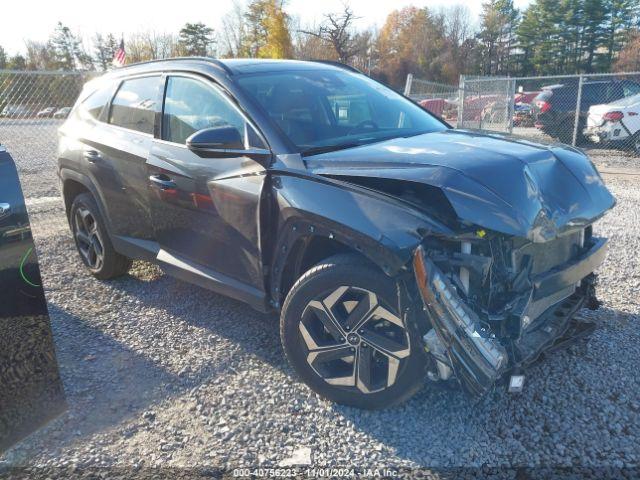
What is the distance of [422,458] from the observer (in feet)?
8.50

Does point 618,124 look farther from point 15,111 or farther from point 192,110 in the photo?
point 15,111

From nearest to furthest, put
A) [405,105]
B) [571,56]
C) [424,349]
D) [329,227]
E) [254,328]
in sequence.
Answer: [424,349] < [329,227] < [254,328] < [405,105] < [571,56]

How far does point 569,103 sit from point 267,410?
1352cm

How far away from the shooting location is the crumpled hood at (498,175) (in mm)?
2506

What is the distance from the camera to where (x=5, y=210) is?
2318 mm

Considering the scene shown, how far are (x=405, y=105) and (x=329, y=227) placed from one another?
1.88 meters

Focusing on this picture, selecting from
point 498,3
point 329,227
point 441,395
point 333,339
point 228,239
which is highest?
point 498,3

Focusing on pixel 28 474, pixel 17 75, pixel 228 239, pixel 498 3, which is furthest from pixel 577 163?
pixel 498 3

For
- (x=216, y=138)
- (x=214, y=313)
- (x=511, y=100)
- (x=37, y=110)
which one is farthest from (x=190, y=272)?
(x=511, y=100)

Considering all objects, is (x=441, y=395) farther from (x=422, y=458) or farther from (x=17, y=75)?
(x=17, y=75)

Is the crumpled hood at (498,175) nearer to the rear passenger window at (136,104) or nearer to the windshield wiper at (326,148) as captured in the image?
the windshield wiper at (326,148)

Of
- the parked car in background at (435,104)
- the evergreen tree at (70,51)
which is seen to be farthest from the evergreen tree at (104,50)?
the parked car in background at (435,104)

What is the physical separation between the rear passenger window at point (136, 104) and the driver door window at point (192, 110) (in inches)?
7.5

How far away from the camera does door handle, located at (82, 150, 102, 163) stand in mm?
4477
